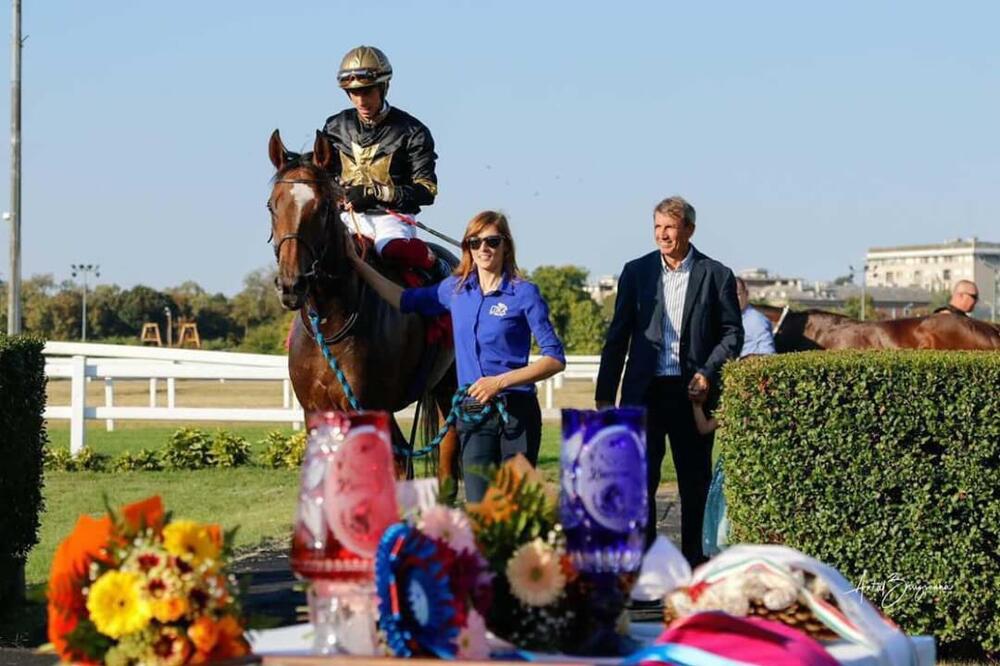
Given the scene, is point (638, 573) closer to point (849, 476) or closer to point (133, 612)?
point (133, 612)

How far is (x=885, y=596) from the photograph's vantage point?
7133mm

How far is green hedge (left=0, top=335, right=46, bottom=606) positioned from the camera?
313 inches

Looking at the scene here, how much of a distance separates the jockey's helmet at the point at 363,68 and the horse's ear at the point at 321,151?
0.53 meters

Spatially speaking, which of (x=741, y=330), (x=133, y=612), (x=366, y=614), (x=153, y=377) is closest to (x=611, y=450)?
(x=366, y=614)

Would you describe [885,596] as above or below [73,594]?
below

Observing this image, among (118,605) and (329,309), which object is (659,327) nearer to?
(329,309)

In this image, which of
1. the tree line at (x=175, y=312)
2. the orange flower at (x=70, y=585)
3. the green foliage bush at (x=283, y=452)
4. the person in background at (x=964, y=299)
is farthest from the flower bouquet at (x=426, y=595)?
the tree line at (x=175, y=312)

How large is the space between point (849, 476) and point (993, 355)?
92 cm

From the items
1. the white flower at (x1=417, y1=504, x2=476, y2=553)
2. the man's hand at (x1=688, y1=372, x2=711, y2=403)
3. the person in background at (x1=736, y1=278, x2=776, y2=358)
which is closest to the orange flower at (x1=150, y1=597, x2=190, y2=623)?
the white flower at (x1=417, y1=504, x2=476, y2=553)

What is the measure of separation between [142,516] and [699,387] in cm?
499

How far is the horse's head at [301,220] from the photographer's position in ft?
24.6

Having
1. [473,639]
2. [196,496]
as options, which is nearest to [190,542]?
[473,639]

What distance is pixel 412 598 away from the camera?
288cm

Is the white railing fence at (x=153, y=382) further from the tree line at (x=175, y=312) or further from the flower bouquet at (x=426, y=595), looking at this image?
the tree line at (x=175, y=312)
